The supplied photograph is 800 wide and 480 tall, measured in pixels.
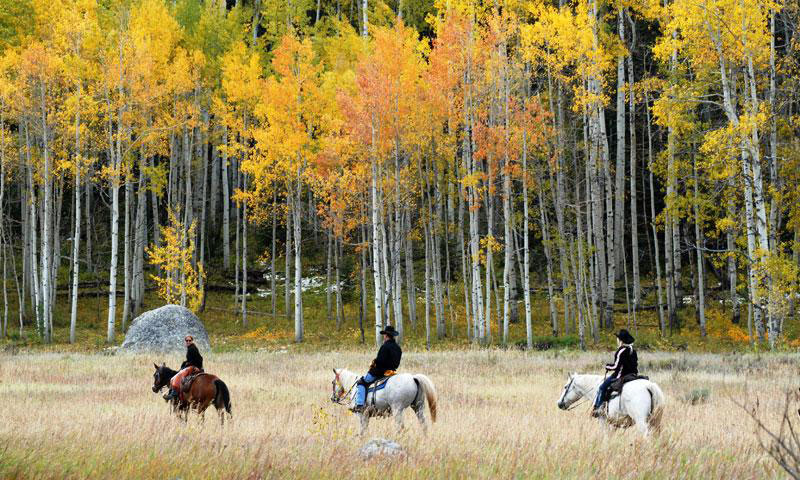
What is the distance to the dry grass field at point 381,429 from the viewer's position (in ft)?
25.8

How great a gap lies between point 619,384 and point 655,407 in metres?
0.66

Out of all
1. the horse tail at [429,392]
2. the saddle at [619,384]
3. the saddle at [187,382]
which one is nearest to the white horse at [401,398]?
the horse tail at [429,392]

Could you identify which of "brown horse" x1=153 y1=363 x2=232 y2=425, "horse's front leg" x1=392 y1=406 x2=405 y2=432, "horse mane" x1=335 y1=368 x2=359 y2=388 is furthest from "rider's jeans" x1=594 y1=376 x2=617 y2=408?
"brown horse" x1=153 y1=363 x2=232 y2=425

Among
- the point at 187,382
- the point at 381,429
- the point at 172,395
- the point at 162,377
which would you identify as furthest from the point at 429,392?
the point at 162,377

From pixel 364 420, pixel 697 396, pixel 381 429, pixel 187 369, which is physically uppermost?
pixel 187 369

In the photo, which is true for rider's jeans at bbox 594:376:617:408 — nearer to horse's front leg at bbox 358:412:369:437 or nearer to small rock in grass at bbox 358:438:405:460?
horse's front leg at bbox 358:412:369:437

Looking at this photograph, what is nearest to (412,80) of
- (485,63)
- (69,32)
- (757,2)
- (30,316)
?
(485,63)

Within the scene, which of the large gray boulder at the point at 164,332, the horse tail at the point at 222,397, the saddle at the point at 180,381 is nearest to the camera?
the horse tail at the point at 222,397

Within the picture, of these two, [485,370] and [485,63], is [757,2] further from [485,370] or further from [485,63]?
[485,370]

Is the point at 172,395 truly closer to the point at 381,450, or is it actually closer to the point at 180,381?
the point at 180,381

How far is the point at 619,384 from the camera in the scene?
37.8 ft

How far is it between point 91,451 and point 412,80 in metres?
25.1

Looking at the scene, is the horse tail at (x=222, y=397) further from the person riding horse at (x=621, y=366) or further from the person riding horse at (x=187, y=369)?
the person riding horse at (x=621, y=366)

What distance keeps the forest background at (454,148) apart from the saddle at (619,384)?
14.2m
